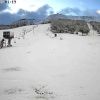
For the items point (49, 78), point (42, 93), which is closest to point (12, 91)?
point (42, 93)

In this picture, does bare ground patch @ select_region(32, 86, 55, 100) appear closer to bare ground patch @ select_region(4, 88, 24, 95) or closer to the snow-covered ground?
the snow-covered ground

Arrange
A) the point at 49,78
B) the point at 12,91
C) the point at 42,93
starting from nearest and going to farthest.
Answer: the point at 42,93, the point at 12,91, the point at 49,78

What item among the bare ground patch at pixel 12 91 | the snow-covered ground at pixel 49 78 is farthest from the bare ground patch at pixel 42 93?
the bare ground patch at pixel 12 91

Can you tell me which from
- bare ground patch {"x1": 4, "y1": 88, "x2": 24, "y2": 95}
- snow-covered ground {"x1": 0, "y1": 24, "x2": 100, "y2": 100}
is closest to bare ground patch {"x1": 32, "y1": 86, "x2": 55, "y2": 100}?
snow-covered ground {"x1": 0, "y1": 24, "x2": 100, "y2": 100}

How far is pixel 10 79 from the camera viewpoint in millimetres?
21656

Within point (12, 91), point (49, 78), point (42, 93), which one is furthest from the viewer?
point (49, 78)

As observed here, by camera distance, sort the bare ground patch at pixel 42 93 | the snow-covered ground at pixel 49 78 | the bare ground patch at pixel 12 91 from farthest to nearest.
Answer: the bare ground patch at pixel 12 91 → the snow-covered ground at pixel 49 78 → the bare ground patch at pixel 42 93

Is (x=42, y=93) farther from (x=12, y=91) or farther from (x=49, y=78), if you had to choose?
(x=49, y=78)

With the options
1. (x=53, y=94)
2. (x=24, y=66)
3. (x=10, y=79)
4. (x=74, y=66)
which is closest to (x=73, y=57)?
(x=74, y=66)

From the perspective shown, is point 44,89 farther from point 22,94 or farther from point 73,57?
point 73,57

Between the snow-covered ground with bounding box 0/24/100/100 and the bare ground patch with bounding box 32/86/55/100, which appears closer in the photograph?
the bare ground patch with bounding box 32/86/55/100

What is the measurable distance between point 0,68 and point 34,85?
25.1 ft

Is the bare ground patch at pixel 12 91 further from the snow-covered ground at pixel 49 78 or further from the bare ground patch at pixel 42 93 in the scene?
the bare ground patch at pixel 42 93

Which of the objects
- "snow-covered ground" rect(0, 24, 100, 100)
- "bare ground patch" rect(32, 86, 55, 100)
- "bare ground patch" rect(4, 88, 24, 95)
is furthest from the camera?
"bare ground patch" rect(4, 88, 24, 95)
